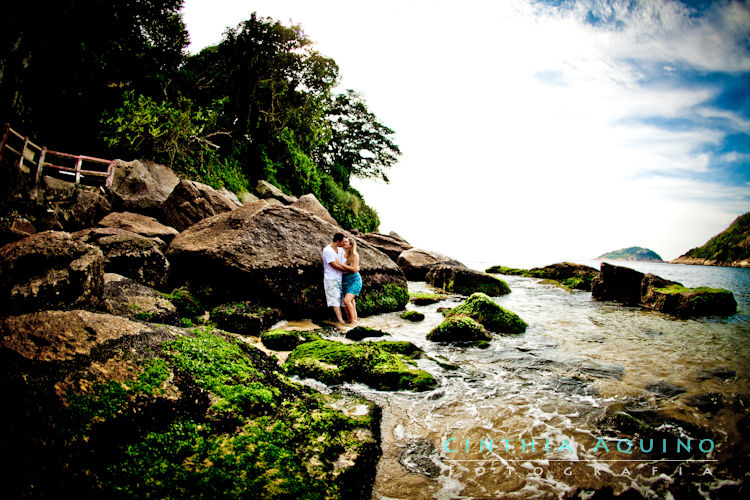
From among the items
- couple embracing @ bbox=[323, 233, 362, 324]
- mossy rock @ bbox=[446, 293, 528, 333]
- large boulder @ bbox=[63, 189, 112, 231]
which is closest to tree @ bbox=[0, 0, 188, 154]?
large boulder @ bbox=[63, 189, 112, 231]

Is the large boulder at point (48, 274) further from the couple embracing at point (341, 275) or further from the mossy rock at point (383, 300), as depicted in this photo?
the mossy rock at point (383, 300)

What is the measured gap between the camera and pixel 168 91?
17172mm

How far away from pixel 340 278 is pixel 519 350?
4.10m

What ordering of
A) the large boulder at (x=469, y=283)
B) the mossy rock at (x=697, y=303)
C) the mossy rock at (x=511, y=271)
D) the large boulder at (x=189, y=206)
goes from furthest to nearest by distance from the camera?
the mossy rock at (x=511, y=271) < the large boulder at (x=469, y=283) < the mossy rock at (x=697, y=303) < the large boulder at (x=189, y=206)

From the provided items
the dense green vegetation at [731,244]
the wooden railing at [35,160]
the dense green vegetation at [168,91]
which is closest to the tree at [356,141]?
the dense green vegetation at [168,91]

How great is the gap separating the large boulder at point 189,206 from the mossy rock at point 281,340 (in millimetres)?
6388

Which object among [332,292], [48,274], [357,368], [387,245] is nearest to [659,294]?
[332,292]

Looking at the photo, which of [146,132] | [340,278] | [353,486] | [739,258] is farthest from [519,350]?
[739,258]

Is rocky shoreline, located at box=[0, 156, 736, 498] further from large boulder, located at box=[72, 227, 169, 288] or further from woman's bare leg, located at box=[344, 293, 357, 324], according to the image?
woman's bare leg, located at box=[344, 293, 357, 324]

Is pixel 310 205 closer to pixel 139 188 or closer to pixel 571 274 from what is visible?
pixel 139 188

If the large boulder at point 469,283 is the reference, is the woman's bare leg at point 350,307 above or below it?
below

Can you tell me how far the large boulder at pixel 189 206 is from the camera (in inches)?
397

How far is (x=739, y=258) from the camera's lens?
62469mm

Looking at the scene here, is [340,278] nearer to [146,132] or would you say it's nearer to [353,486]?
[353,486]
